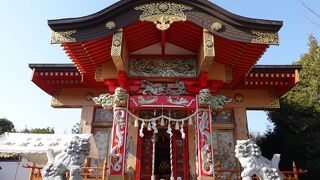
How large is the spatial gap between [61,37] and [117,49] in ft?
5.14

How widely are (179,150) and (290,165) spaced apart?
23.1ft

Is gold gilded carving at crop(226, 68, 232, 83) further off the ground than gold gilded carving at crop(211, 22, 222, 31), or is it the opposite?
gold gilded carving at crop(211, 22, 222, 31)

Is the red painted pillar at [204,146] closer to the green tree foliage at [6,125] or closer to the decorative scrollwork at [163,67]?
the decorative scrollwork at [163,67]

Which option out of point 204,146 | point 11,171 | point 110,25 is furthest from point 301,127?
point 11,171

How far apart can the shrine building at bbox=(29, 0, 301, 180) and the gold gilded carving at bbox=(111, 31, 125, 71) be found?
3 centimetres

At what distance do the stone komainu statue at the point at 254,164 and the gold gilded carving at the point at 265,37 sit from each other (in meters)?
3.02

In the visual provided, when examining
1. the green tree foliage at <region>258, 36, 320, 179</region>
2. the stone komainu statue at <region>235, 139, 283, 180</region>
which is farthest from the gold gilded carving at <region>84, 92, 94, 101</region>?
the green tree foliage at <region>258, 36, 320, 179</region>

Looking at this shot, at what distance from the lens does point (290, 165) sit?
13406mm

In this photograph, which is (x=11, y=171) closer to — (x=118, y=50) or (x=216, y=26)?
(x=118, y=50)

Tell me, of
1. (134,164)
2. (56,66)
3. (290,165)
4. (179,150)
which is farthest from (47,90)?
(290,165)

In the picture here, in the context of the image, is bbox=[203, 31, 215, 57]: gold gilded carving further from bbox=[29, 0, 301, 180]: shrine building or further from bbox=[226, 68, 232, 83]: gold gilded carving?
bbox=[226, 68, 232, 83]: gold gilded carving

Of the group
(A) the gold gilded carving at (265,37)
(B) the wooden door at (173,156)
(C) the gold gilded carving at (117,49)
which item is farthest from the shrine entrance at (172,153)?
(A) the gold gilded carving at (265,37)

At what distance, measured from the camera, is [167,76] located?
8422 millimetres

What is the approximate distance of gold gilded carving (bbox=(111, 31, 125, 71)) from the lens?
739 centimetres
